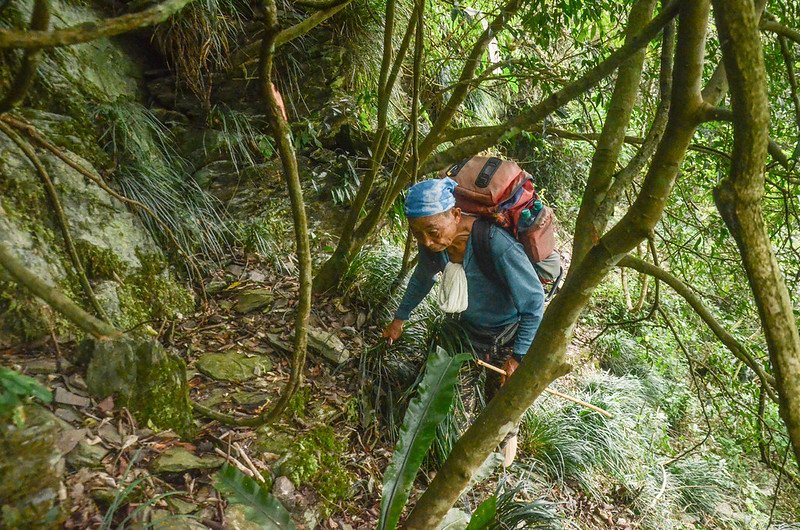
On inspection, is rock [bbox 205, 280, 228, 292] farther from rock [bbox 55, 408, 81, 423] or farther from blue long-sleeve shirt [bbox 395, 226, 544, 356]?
rock [bbox 55, 408, 81, 423]

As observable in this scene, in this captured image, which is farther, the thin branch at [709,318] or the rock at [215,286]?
the rock at [215,286]

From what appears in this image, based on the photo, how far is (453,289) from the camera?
10.1 ft

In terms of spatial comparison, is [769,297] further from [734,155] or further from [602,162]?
[602,162]

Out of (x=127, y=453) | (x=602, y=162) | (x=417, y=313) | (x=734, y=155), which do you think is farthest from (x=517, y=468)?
(x=734, y=155)

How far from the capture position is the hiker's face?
2.83 metres

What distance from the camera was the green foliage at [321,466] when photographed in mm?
2691

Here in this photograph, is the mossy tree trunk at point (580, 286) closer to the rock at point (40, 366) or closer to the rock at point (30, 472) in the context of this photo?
the rock at point (30, 472)

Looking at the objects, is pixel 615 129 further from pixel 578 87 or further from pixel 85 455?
pixel 85 455

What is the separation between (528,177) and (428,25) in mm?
2612

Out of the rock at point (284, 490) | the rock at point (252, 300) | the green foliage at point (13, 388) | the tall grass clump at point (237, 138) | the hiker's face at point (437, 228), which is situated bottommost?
the rock at point (284, 490)

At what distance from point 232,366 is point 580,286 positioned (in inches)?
91.3

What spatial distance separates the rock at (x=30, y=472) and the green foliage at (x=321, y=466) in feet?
3.75

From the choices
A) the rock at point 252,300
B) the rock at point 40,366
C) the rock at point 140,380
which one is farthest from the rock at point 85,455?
the rock at point 252,300

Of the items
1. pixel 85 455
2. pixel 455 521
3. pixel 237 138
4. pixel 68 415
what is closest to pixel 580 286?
pixel 455 521
